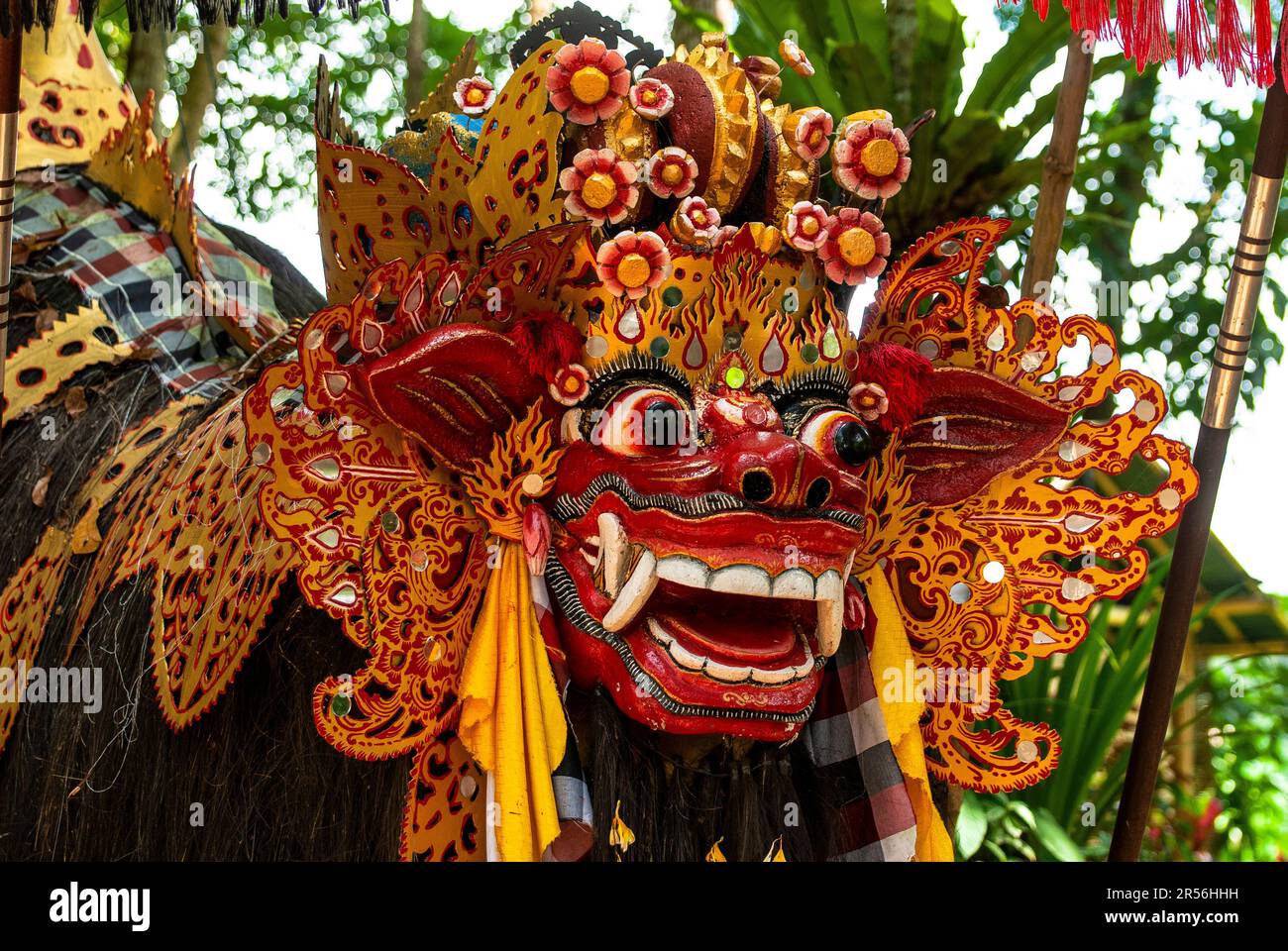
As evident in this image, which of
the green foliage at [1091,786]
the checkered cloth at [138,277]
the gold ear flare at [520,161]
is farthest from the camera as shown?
the green foliage at [1091,786]

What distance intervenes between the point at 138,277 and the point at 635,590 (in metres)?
2.72

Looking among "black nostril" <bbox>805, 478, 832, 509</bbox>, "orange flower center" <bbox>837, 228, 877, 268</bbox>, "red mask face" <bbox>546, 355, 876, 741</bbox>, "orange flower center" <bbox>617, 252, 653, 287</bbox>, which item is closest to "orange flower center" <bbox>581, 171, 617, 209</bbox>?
"orange flower center" <bbox>617, 252, 653, 287</bbox>

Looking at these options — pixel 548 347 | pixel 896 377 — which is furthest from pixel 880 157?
pixel 548 347

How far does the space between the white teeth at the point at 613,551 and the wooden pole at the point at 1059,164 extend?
191 cm

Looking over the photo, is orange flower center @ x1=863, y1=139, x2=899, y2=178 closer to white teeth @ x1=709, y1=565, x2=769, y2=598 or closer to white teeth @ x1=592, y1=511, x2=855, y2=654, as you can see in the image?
white teeth @ x1=592, y1=511, x2=855, y2=654

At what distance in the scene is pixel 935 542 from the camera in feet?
11.4

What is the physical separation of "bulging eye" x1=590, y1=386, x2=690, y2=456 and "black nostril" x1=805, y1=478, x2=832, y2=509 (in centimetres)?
27

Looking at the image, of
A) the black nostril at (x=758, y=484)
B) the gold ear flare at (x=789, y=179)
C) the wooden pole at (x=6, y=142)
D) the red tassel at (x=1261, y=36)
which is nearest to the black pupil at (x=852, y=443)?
the black nostril at (x=758, y=484)

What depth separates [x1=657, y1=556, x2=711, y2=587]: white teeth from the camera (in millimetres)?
2844

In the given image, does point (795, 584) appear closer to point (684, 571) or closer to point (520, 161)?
point (684, 571)

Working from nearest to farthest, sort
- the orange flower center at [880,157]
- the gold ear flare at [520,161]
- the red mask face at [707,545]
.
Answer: the red mask face at [707,545] → the gold ear flare at [520,161] → the orange flower center at [880,157]

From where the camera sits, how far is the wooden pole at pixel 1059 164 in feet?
14.5

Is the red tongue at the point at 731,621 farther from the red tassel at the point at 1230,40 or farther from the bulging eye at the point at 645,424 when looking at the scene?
the red tassel at the point at 1230,40

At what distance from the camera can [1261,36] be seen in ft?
9.83
